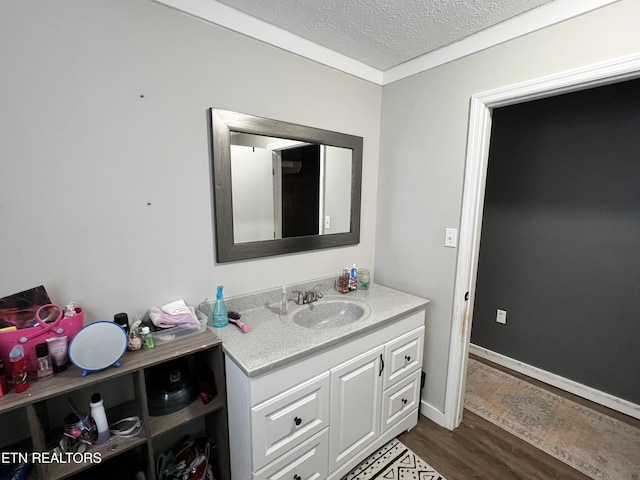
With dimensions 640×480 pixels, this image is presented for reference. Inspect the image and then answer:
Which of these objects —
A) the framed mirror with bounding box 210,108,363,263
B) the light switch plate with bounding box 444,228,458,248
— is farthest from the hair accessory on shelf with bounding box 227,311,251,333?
the light switch plate with bounding box 444,228,458,248

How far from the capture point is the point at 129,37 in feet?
3.65

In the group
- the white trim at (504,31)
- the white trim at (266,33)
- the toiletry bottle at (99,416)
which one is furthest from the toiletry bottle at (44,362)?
the white trim at (504,31)

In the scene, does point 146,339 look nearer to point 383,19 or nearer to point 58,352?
point 58,352

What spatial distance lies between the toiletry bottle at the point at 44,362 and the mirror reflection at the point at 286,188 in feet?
2.56

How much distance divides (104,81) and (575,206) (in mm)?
2869

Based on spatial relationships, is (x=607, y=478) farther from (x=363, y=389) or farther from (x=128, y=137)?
(x=128, y=137)

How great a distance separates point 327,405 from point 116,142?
140cm

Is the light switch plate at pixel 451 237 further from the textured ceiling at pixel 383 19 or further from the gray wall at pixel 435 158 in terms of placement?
the textured ceiling at pixel 383 19

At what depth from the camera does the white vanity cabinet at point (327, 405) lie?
1097 millimetres

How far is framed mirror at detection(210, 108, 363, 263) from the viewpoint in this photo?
4.53 ft

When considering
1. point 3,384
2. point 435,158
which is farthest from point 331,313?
point 3,384

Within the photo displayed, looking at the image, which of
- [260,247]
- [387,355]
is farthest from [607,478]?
[260,247]

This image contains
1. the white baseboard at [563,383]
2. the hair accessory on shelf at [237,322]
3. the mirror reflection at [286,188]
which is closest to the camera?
the hair accessory on shelf at [237,322]

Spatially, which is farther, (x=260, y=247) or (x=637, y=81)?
(x=637, y=81)
